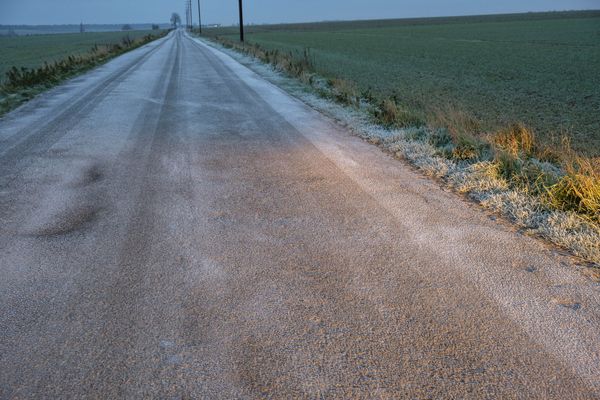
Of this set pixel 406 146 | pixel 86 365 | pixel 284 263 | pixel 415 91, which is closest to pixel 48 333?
pixel 86 365

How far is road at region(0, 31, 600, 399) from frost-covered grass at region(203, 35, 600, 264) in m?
0.28

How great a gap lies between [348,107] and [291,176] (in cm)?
579

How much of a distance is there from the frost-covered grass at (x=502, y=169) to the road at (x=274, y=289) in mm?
283

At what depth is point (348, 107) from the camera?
11773 mm

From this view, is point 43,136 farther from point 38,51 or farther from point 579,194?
point 38,51

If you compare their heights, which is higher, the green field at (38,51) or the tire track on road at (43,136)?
the green field at (38,51)

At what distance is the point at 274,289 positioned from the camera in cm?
356

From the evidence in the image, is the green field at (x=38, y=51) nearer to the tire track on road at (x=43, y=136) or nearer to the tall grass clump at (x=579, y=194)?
the tire track on road at (x=43, y=136)

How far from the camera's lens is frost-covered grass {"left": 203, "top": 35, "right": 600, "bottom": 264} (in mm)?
4590

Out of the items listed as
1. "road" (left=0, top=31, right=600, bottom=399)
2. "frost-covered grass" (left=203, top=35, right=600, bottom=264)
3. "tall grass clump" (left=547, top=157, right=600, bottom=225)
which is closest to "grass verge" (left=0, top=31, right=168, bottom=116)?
"road" (left=0, top=31, right=600, bottom=399)

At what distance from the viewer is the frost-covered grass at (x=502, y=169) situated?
459 cm

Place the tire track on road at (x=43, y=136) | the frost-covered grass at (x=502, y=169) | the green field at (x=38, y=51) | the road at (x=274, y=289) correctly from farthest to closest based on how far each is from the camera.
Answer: the green field at (x=38, y=51) < the tire track on road at (x=43, y=136) < the frost-covered grass at (x=502, y=169) < the road at (x=274, y=289)

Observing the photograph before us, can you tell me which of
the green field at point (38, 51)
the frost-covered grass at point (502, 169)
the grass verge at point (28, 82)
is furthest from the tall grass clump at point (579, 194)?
the green field at point (38, 51)

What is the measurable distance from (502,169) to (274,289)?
13.0ft
